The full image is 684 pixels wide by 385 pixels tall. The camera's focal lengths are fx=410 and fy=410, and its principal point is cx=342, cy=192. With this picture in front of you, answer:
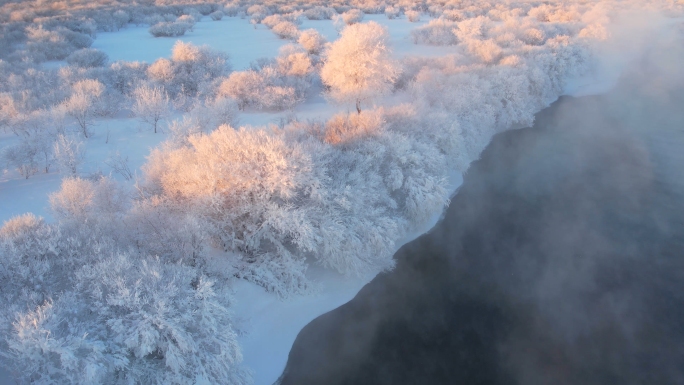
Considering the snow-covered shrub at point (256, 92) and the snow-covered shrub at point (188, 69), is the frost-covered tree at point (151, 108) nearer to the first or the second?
the snow-covered shrub at point (188, 69)

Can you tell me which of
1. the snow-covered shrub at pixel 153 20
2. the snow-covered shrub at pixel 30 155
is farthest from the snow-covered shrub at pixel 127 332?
the snow-covered shrub at pixel 153 20

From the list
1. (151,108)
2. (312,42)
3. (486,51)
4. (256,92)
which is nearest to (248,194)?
(151,108)

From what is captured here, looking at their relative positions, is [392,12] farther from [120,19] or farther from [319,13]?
[120,19]

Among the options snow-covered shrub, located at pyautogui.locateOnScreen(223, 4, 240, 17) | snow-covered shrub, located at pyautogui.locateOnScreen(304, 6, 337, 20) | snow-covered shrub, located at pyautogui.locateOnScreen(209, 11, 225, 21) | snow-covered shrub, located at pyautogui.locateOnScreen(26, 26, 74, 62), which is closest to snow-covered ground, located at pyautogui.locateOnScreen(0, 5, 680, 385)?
snow-covered shrub, located at pyautogui.locateOnScreen(26, 26, 74, 62)

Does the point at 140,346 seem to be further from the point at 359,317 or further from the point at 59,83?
the point at 59,83

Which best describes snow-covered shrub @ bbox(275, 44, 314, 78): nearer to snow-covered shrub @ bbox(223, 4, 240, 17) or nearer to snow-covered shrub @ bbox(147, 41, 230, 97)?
snow-covered shrub @ bbox(147, 41, 230, 97)

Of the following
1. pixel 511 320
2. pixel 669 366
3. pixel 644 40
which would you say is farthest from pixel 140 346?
pixel 644 40
